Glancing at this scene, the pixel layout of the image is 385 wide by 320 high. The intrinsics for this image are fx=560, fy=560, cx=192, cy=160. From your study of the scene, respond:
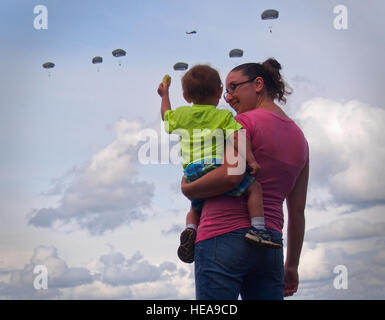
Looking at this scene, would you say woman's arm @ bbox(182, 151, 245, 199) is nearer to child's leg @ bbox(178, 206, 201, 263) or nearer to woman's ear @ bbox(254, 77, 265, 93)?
child's leg @ bbox(178, 206, 201, 263)

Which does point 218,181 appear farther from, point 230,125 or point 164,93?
point 164,93

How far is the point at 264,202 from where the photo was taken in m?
4.47

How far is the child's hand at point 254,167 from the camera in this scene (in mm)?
4277

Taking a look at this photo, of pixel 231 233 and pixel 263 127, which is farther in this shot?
pixel 263 127

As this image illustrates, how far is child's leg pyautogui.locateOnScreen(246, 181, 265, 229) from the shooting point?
4.20 meters

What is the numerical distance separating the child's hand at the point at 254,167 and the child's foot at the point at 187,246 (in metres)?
0.75

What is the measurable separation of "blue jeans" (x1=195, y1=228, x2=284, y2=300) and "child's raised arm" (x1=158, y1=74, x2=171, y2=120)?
5.00 ft

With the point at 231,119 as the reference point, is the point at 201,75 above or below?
above

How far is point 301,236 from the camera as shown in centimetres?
502

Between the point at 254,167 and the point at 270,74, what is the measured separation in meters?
1.08

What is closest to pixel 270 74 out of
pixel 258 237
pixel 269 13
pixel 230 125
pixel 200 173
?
pixel 230 125
